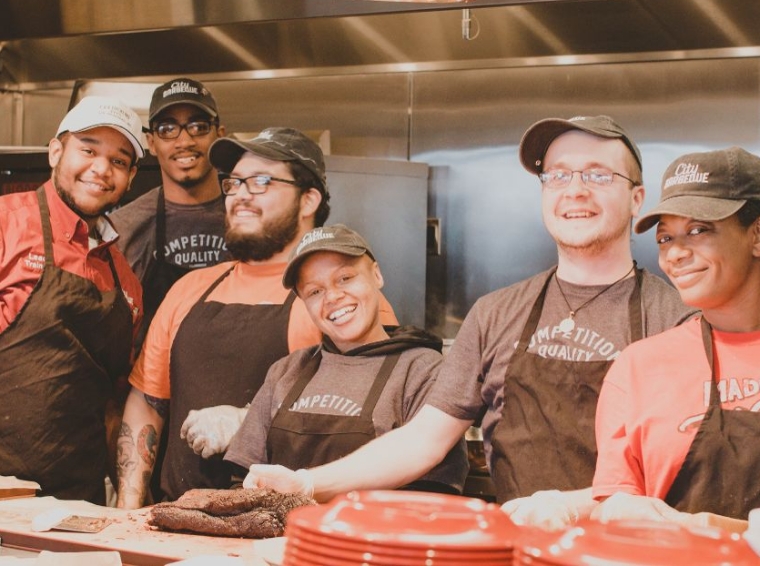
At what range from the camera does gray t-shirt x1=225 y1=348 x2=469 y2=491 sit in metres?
2.43

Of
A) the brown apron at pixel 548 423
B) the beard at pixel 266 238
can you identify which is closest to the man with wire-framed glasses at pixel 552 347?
the brown apron at pixel 548 423

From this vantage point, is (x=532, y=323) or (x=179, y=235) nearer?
(x=532, y=323)

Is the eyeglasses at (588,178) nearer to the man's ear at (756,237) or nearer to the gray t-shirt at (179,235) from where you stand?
the man's ear at (756,237)

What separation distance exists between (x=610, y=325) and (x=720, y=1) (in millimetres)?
1862

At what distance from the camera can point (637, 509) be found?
5.46ft

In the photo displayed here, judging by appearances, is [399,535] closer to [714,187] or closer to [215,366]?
[714,187]

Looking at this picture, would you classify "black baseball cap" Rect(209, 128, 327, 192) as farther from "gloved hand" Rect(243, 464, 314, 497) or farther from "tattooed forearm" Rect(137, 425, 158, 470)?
"gloved hand" Rect(243, 464, 314, 497)

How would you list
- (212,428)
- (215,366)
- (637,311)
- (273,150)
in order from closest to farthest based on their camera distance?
(637,311) < (212,428) < (215,366) < (273,150)

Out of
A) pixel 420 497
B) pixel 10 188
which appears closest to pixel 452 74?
pixel 10 188

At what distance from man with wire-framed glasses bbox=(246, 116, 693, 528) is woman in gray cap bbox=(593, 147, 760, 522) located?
16 cm

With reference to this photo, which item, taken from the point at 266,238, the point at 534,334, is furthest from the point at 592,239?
the point at 266,238

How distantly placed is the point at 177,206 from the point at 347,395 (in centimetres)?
131

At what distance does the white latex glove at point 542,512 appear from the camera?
147 cm

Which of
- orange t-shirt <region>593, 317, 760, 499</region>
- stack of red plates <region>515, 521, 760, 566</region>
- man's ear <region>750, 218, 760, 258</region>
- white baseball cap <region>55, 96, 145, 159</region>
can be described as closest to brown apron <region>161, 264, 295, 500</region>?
white baseball cap <region>55, 96, 145, 159</region>
